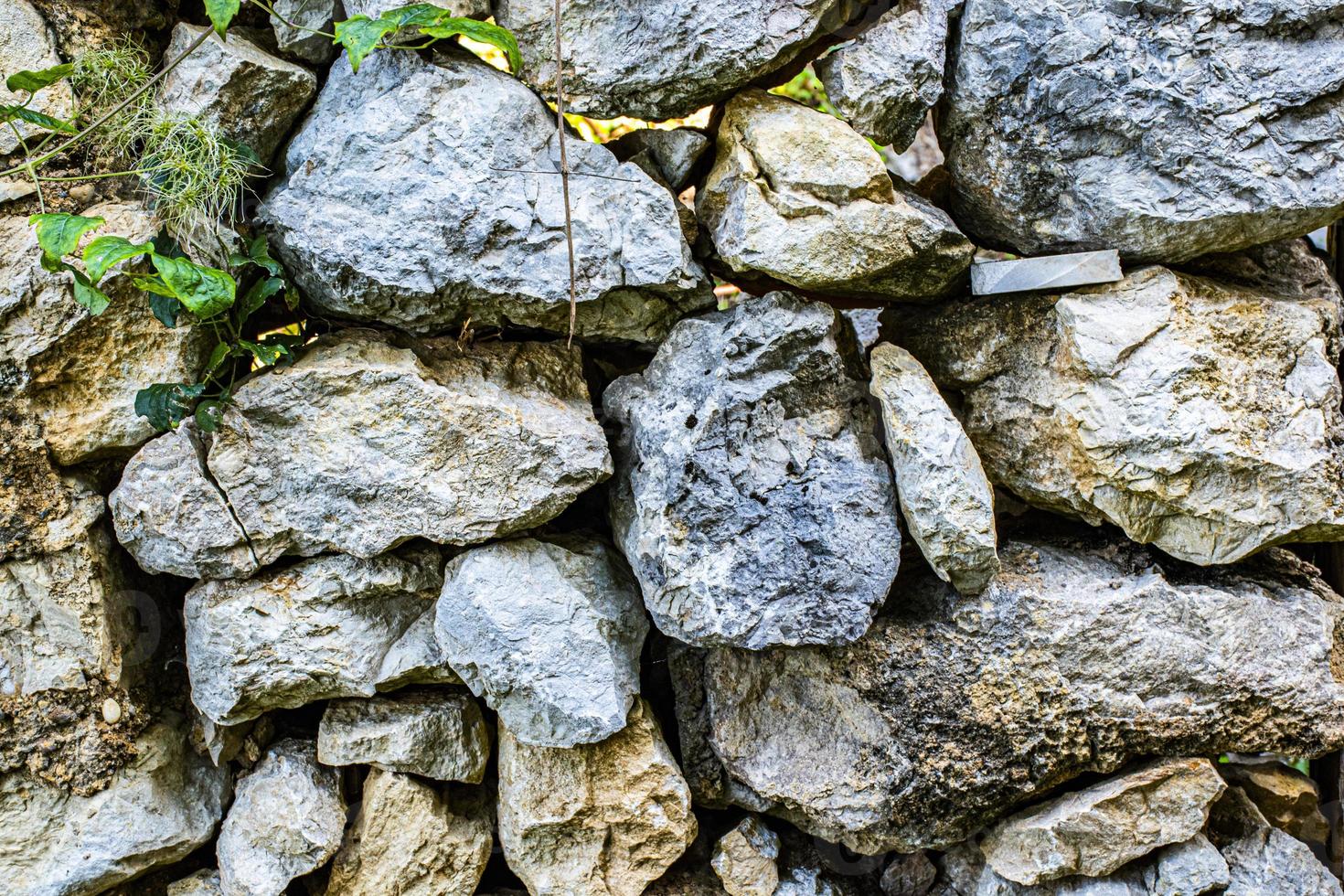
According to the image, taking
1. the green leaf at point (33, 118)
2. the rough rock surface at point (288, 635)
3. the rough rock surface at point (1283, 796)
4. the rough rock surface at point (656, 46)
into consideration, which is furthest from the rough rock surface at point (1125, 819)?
the green leaf at point (33, 118)

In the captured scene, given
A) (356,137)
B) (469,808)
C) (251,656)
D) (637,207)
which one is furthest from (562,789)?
(356,137)

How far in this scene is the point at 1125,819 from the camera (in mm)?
1761

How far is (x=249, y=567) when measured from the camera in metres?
1.75

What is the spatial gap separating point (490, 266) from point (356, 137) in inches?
13.2

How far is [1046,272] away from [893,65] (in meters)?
0.49

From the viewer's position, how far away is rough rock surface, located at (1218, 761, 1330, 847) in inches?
78.0

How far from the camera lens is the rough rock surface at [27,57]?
1.66 m

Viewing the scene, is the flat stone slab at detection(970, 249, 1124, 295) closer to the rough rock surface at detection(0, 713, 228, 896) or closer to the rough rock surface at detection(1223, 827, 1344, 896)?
the rough rock surface at detection(1223, 827, 1344, 896)

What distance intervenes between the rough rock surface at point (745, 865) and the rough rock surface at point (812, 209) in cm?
115

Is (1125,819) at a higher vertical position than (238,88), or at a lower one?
lower

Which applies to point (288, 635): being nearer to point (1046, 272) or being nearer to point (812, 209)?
point (812, 209)

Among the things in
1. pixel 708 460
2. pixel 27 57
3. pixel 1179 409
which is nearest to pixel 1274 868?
pixel 1179 409

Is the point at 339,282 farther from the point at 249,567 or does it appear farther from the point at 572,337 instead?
the point at 249,567

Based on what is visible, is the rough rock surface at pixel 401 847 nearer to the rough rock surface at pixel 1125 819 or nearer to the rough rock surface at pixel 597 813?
the rough rock surface at pixel 597 813
